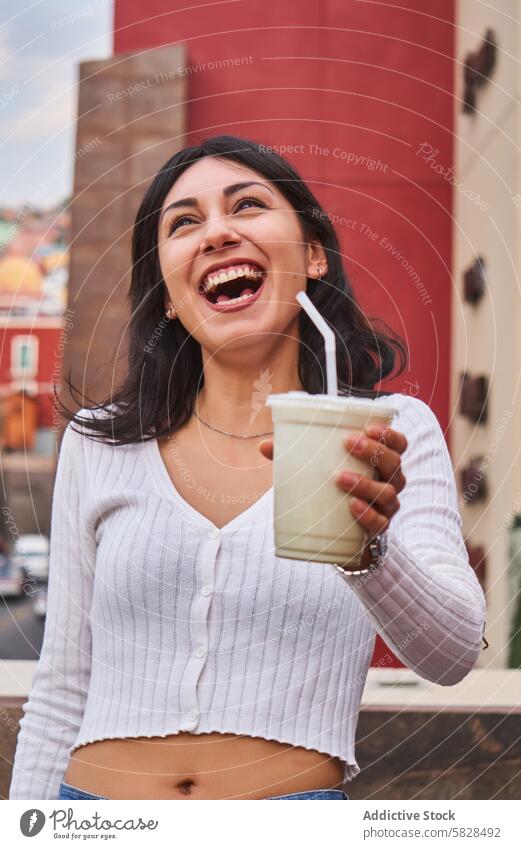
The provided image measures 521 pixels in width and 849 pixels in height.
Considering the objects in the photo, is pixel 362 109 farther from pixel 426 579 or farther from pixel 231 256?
pixel 426 579

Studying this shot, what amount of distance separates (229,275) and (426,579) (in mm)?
220

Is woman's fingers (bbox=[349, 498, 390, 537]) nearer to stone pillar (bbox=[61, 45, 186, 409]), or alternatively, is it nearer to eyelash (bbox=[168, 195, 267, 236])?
eyelash (bbox=[168, 195, 267, 236])

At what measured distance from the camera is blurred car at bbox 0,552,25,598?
46.4 inches

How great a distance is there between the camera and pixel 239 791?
2.03ft

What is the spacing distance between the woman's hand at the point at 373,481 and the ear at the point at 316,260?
26 cm

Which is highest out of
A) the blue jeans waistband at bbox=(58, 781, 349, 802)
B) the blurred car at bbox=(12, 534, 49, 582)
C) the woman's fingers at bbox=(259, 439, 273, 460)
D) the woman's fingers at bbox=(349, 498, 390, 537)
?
the woman's fingers at bbox=(259, 439, 273, 460)

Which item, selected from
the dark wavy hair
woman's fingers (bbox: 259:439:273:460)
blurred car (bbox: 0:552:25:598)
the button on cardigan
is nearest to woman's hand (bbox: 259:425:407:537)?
woman's fingers (bbox: 259:439:273:460)

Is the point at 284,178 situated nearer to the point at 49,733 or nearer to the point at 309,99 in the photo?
the point at 49,733

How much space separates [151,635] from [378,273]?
3.02 ft

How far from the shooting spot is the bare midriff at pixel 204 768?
0.62 metres

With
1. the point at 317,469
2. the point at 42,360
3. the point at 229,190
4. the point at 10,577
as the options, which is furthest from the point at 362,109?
the point at 317,469

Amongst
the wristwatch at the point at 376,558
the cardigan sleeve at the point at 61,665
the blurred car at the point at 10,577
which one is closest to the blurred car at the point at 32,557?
the blurred car at the point at 10,577

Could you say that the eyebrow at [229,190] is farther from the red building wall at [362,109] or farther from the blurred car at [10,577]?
the red building wall at [362,109]

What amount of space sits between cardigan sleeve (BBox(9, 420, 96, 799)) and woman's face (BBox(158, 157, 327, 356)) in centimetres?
13
